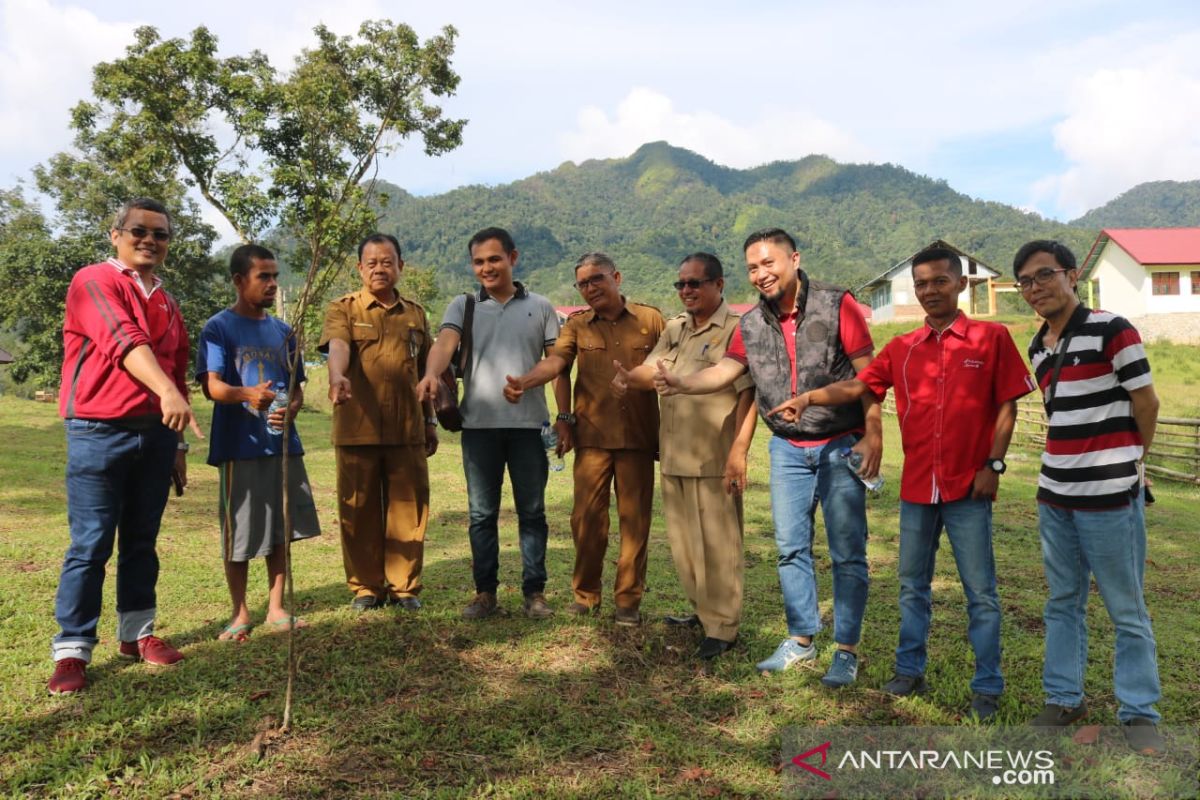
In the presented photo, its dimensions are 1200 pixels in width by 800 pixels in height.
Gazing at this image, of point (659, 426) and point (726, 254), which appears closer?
point (659, 426)

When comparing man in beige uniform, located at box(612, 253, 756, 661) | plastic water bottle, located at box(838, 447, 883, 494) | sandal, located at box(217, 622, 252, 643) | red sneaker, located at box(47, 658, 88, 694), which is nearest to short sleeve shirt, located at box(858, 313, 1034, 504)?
plastic water bottle, located at box(838, 447, 883, 494)

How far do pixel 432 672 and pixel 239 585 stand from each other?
4.32ft

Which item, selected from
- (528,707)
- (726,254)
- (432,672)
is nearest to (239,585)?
(432,672)

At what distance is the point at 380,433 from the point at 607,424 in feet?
4.38

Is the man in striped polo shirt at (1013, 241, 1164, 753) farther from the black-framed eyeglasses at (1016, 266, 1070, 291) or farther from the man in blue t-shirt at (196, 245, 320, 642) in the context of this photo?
the man in blue t-shirt at (196, 245, 320, 642)

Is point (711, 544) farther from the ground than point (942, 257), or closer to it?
closer to it

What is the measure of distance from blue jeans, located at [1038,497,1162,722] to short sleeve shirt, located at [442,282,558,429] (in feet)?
9.07

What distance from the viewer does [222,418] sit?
4.56m

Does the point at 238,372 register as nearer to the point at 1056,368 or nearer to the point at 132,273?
the point at 132,273

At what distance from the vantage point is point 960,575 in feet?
12.1

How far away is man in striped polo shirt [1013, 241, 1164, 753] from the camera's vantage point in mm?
3266

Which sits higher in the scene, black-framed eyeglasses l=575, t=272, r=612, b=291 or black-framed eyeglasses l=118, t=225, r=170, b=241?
black-framed eyeglasses l=118, t=225, r=170, b=241

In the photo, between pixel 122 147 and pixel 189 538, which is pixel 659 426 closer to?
pixel 189 538

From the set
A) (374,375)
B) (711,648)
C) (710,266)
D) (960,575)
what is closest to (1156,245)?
(710,266)
